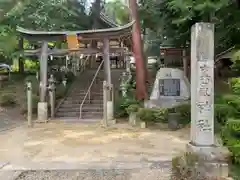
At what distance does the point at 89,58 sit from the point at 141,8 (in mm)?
8100

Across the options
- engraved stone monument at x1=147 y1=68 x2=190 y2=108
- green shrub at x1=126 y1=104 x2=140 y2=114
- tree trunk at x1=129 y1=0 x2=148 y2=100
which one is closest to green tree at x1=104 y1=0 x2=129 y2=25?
tree trunk at x1=129 y1=0 x2=148 y2=100

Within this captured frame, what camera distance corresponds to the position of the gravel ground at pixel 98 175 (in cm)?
622

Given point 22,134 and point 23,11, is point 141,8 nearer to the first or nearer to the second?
point 23,11

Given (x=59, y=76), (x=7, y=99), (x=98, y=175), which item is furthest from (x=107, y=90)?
(x=98, y=175)

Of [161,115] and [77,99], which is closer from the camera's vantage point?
[161,115]

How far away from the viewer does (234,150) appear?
20.8 feet

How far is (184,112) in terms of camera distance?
41.9ft

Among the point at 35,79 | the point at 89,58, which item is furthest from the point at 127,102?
the point at 89,58

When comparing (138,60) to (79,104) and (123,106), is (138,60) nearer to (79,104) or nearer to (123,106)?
(123,106)

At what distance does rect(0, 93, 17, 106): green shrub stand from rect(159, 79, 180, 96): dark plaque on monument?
25.3 feet

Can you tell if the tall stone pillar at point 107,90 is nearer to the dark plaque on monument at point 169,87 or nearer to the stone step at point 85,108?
the stone step at point 85,108

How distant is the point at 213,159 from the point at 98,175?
85.1 inches

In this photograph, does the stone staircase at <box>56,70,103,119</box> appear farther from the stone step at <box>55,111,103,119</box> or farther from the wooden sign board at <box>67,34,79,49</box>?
the wooden sign board at <box>67,34,79,49</box>

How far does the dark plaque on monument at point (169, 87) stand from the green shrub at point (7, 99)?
25.3ft
